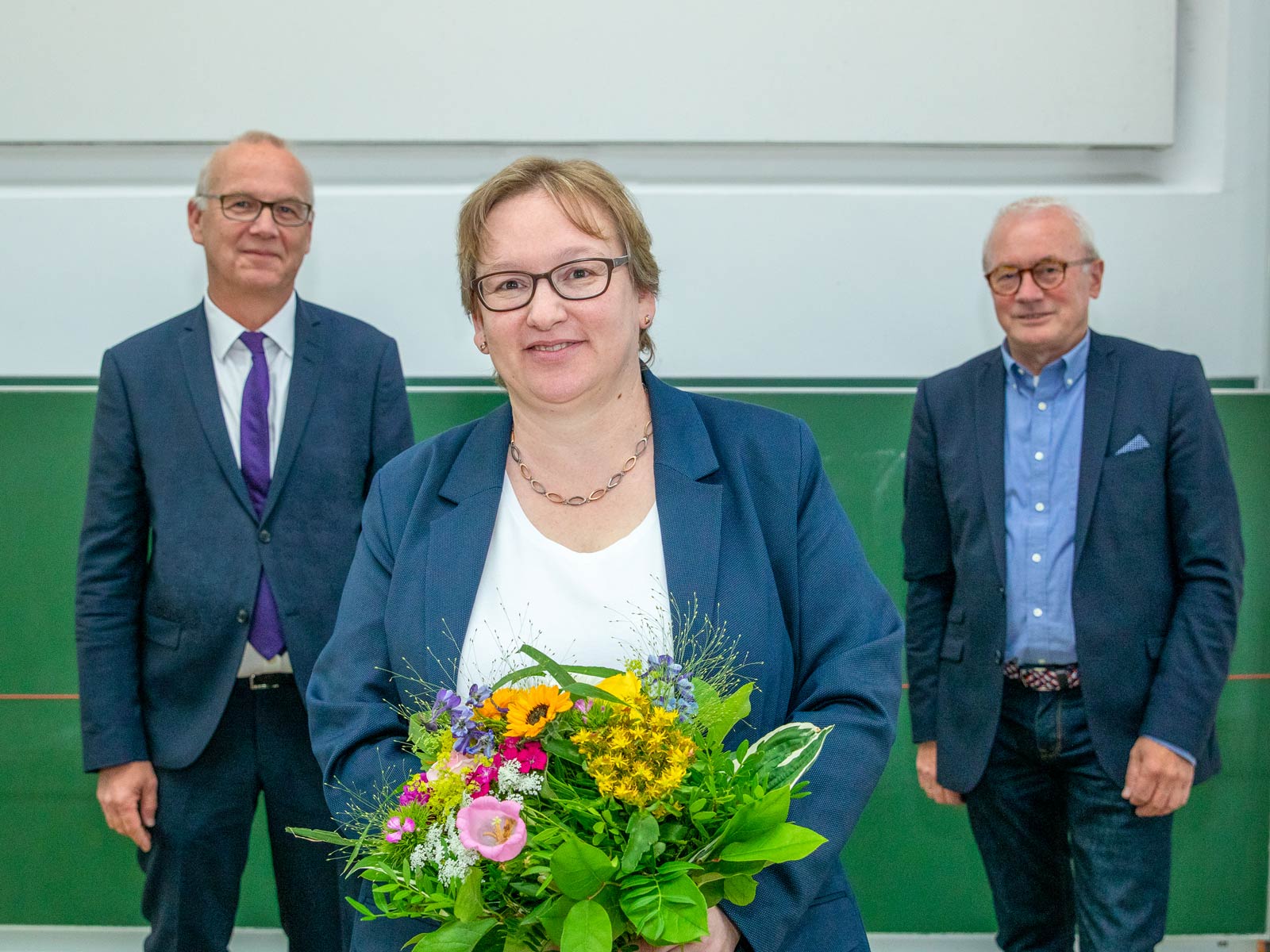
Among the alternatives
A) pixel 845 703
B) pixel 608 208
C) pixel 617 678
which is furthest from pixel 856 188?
pixel 617 678

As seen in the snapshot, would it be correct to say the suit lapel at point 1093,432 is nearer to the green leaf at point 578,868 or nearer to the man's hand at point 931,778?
the man's hand at point 931,778

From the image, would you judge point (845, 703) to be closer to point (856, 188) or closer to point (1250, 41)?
point (856, 188)

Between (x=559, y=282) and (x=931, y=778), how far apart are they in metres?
1.89

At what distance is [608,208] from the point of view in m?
1.87

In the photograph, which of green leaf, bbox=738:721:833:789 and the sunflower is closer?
the sunflower

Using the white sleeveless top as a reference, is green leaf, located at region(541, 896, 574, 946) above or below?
below

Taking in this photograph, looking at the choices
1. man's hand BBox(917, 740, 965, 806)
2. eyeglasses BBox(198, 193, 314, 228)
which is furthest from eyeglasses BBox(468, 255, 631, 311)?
man's hand BBox(917, 740, 965, 806)

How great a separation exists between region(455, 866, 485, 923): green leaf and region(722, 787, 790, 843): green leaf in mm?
294

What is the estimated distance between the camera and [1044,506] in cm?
295

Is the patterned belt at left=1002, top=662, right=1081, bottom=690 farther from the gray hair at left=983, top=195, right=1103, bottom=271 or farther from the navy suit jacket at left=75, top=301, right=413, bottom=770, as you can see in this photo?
the navy suit jacket at left=75, top=301, right=413, bottom=770

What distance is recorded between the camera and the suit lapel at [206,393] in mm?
2848

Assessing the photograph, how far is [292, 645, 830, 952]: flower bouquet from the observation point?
1.39 m

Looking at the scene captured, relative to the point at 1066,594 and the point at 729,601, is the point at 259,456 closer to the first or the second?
the point at 729,601

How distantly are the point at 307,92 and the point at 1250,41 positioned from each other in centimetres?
284
